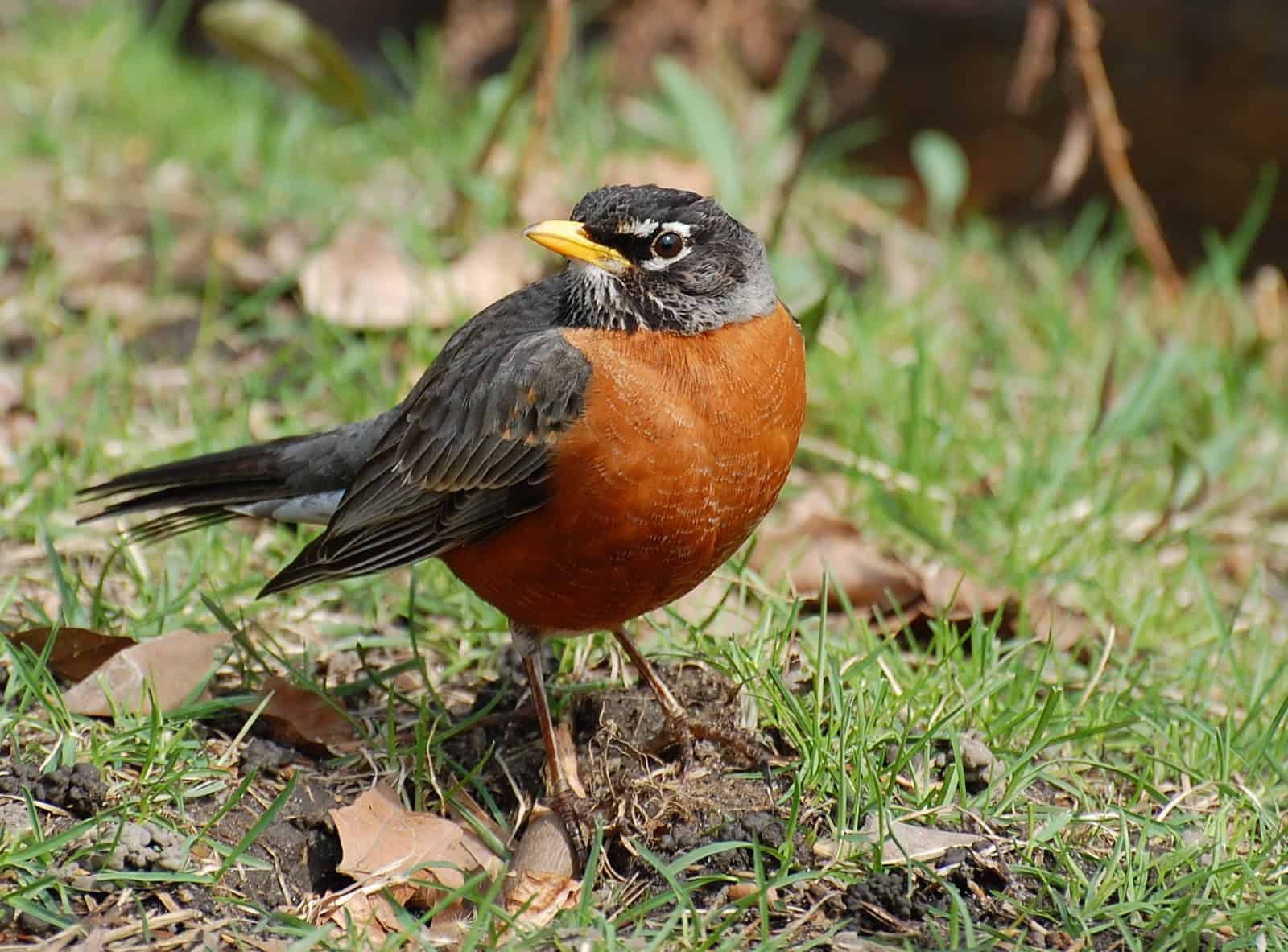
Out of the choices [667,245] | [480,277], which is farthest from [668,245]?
[480,277]

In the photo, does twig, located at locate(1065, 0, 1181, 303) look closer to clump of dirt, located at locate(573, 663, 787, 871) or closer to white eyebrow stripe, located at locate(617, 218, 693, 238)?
white eyebrow stripe, located at locate(617, 218, 693, 238)

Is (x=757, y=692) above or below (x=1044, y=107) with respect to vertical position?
below

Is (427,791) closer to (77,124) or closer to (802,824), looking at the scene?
(802,824)

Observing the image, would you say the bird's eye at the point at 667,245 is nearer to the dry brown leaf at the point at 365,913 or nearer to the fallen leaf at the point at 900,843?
the fallen leaf at the point at 900,843

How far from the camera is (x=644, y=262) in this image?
3.75 metres

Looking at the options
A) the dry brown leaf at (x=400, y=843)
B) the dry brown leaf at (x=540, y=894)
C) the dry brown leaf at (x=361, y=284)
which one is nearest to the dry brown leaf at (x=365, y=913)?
the dry brown leaf at (x=400, y=843)

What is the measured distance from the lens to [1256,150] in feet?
24.7

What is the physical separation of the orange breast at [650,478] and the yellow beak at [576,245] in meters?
0.18

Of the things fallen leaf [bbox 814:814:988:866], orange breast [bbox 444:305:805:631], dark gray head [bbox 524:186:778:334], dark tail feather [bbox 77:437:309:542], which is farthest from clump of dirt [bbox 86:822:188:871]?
dark gray head [bbox 524:186:778:334]

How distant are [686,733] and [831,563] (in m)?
1.04

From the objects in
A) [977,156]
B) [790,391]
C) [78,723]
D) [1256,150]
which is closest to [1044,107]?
[977,156]

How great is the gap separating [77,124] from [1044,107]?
16.3 feet

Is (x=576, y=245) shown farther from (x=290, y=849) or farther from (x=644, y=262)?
(x=290, y=849)

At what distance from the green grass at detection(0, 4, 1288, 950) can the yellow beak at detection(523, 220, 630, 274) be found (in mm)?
1055
